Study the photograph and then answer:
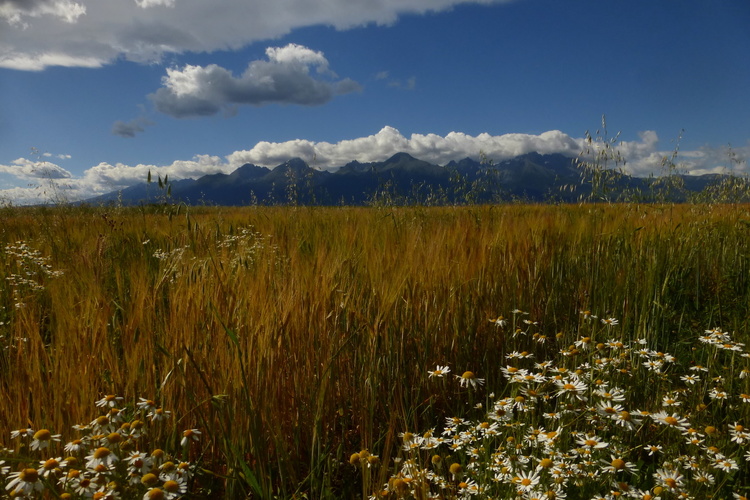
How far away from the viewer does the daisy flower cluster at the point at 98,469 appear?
2.85 feet

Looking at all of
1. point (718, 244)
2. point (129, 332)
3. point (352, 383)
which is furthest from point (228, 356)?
point (718, 244)

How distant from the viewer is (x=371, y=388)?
1.48m

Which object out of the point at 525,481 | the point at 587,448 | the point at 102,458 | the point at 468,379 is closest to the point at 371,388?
the point at 468,379

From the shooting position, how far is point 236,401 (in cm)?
125

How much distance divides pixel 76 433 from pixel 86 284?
1.22 metres

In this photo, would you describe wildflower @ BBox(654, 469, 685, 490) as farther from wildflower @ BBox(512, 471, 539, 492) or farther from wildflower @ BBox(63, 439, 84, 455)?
wildflower @ BBox(63, 439, 84, 455)

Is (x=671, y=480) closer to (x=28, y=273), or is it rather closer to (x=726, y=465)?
(x=726, y=465)

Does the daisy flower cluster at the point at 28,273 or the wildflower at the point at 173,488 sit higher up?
the daisy flower cluster at the point at 28,273

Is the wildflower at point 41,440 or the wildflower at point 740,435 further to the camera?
the wildflower at point 740,435

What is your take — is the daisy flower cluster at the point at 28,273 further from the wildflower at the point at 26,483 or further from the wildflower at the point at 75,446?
the wildflower at the point at 26,483

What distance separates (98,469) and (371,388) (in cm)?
83

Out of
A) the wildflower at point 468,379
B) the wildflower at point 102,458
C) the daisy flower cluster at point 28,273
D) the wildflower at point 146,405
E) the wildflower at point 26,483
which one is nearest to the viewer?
the wildflower at point 26,483

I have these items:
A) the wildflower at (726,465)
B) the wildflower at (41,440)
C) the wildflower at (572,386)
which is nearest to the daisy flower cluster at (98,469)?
the wildflower at (41,440)

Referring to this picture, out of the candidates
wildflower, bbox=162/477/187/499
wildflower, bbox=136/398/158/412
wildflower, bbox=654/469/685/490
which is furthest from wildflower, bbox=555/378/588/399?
wildflower, bbox=136/398/158/412
